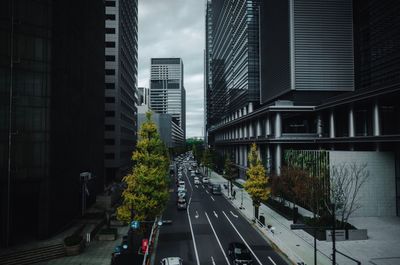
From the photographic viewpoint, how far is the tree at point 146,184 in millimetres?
28031

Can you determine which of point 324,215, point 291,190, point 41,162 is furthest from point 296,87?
point 41,162

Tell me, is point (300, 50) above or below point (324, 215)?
above

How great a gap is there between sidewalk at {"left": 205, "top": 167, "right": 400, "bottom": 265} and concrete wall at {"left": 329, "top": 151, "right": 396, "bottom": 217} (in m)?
1.31

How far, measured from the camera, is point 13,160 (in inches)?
1072

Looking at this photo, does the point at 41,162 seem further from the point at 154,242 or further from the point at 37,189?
the point at 154,242

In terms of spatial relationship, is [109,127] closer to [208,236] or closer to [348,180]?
[208,236]

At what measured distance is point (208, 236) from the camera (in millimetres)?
32094

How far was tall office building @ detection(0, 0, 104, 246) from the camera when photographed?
89.5ft

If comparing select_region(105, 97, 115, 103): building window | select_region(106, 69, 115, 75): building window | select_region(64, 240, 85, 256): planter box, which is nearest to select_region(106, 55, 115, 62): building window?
select_region(106, 69, 115, 75): building window

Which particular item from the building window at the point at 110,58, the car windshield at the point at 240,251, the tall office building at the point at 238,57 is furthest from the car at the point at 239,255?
the tall office building at the point at 238,57

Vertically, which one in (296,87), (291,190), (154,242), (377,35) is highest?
(377,35)

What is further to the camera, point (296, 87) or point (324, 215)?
point (296, 87)

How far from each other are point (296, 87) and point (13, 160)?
48.8 meters

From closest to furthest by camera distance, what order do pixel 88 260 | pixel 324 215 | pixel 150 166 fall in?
pixel 88 260 → pixel 150 166 → pixel 324 215
